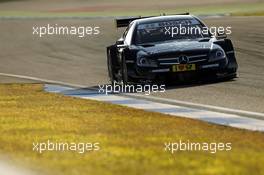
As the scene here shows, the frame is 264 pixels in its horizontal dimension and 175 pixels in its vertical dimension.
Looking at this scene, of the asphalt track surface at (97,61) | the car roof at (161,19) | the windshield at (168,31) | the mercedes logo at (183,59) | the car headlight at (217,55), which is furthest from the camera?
the car roof at (161,19)

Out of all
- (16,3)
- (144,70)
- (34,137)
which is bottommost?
(16,3)

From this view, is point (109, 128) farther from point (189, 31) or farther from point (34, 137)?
point (189, 31)

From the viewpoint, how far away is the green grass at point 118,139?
6.47 meters

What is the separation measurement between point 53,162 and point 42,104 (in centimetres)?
545

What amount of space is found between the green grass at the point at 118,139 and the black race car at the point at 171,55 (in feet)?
8.95

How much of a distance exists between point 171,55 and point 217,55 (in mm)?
788

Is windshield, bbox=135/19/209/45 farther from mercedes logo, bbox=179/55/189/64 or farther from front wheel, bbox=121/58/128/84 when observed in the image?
mercedes logo, bbox=179/55/189/64

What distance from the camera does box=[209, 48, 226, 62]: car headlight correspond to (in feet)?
48.2

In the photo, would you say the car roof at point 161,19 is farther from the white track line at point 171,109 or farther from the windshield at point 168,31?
the white track line at point 171,109

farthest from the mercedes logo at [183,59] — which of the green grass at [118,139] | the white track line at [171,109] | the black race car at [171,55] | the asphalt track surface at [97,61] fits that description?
the green grass at [118,139]

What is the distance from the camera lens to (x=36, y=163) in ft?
22.5

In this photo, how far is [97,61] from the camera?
2205 cm

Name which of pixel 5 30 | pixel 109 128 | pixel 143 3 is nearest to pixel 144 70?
pixel 109 128

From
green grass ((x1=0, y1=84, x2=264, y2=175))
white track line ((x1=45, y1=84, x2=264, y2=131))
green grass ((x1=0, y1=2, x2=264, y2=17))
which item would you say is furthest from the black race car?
green grass ((x1=0, y1=2, x2=264, y2=17))
